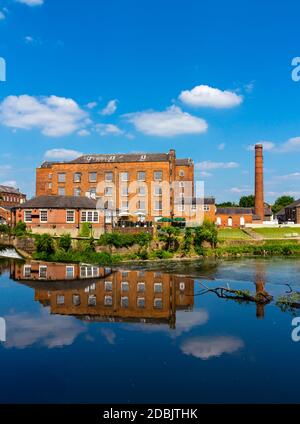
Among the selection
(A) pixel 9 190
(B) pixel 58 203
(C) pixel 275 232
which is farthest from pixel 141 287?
(A) pixel 9 190

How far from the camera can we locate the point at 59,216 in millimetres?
37688

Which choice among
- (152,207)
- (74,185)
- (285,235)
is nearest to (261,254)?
(285,235)

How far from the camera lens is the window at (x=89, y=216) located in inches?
1510

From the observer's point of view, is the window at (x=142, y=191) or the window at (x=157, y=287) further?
the window at (x=142, y=191)

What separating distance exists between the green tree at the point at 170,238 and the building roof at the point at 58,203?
27.8 feet

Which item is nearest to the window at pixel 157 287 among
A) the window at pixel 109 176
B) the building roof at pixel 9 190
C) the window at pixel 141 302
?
the window at pixel 141 302

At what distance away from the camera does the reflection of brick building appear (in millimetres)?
16422

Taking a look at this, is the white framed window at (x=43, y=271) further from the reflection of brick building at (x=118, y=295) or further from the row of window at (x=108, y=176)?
the row of window at (x=108, y=176)

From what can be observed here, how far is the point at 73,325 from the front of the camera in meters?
14.6

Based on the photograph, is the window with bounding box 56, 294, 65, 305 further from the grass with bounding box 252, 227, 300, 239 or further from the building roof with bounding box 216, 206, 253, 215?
the building roof with bounding box 216, 206, 253, 215

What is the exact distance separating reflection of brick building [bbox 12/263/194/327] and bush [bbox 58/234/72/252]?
6237 millimetres

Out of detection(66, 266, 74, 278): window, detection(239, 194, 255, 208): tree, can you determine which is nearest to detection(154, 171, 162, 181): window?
detection(66, 266, 74, 278): window

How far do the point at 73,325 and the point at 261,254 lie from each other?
29.2m
